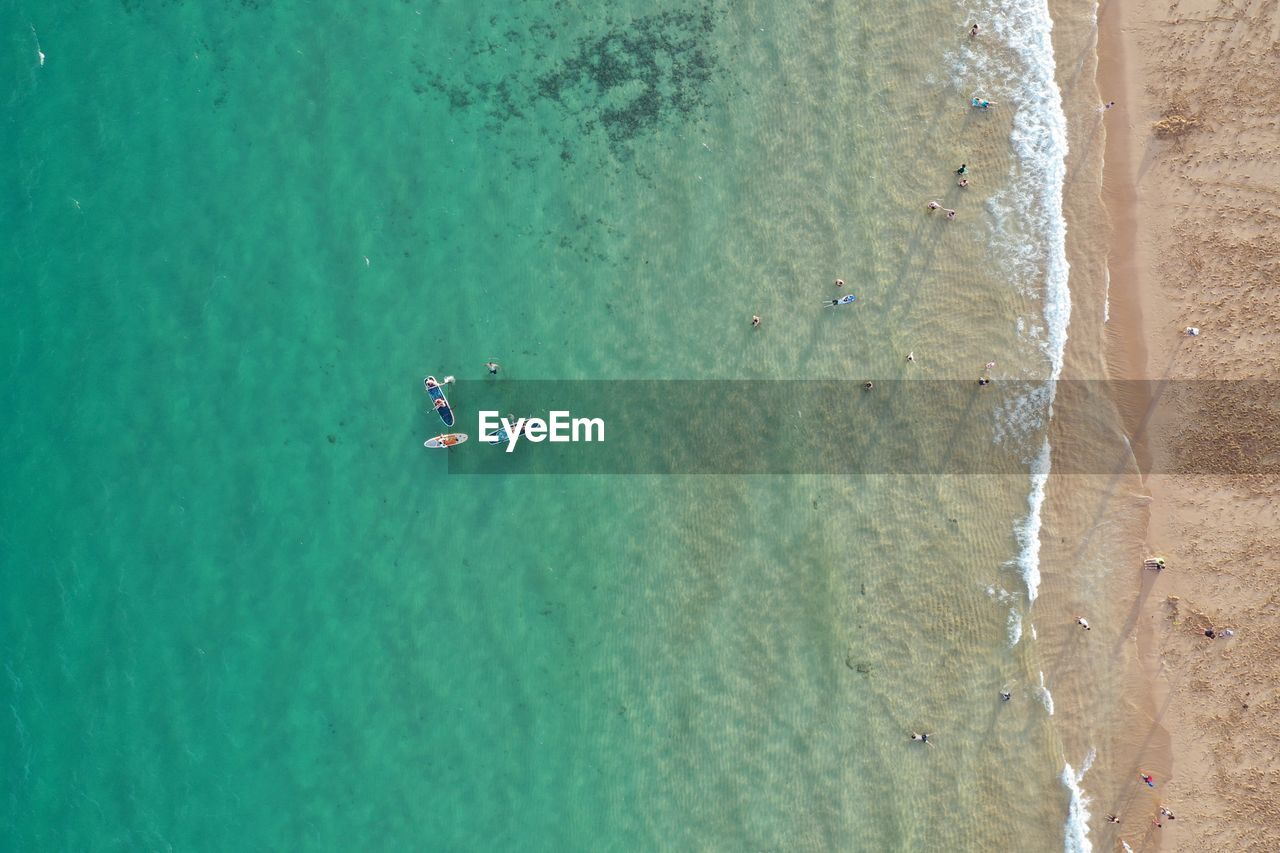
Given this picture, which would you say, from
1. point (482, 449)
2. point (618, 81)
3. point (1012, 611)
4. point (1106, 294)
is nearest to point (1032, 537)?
point (1012, 611)

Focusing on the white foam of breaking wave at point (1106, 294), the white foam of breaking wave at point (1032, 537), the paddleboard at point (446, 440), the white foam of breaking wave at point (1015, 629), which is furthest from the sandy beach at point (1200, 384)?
the paddleboard at point (446, 440)

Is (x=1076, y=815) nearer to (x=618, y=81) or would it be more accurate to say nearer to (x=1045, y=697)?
(x=1045, y=697)

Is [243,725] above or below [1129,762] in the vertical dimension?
above

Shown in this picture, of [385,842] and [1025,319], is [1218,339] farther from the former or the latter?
[385,842]

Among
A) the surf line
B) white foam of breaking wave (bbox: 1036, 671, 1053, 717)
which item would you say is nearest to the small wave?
white foam of breaking wave (bbox: 1036, 671, 1053, 717)

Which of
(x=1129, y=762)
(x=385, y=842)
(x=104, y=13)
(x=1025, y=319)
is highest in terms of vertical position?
(x=104, y=13)

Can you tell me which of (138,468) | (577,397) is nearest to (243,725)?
(138,468)

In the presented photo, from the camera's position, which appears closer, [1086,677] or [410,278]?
[1086,677]

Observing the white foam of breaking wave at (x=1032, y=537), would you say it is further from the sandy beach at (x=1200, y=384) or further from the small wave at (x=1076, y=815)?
the small wave at (x=1076, y=815)
